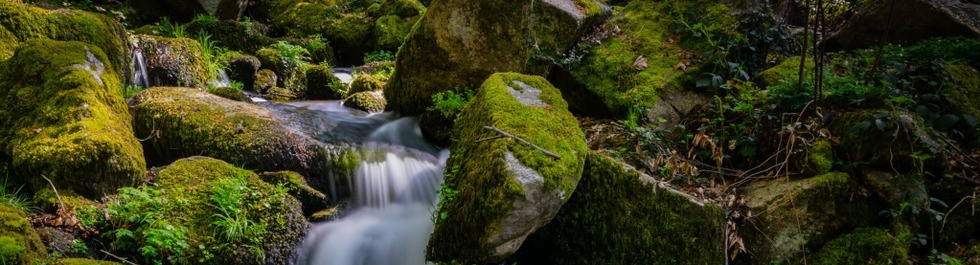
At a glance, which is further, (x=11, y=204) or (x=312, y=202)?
(x=312, y=202)

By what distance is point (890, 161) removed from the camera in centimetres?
375

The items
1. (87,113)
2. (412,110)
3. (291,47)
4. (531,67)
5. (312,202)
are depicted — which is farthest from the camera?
(291,47)

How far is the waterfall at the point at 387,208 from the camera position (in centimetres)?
444

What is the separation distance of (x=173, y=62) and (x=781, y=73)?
8039mm

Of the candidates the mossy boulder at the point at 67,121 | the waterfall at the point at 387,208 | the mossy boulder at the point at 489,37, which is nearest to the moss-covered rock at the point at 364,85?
the mossy boulder at the point at 489,37

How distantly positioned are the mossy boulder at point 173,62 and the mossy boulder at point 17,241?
4.85m

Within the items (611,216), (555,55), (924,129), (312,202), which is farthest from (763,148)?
(312,202)

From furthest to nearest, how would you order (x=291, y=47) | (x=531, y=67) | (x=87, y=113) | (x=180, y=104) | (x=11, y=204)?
(x=291, y=47) → (x=531, y=67) → (x=180, y=104) → (x=87, y=113) → (x=11, y=204)

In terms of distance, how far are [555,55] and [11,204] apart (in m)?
5.18

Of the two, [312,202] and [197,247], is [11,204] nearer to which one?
[197,247]

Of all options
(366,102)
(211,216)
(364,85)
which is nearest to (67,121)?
(211,216)

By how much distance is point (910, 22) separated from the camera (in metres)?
6.60

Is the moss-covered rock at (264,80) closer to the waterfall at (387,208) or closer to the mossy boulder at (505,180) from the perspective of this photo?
the waterfall at (387,208)

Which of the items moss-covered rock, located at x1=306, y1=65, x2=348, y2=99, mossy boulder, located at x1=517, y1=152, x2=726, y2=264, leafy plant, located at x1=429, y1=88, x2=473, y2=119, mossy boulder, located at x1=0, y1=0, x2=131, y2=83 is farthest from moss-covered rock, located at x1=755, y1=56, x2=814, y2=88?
mossy boulder, located at x1=0, y1=0, x2=131, y2=83
